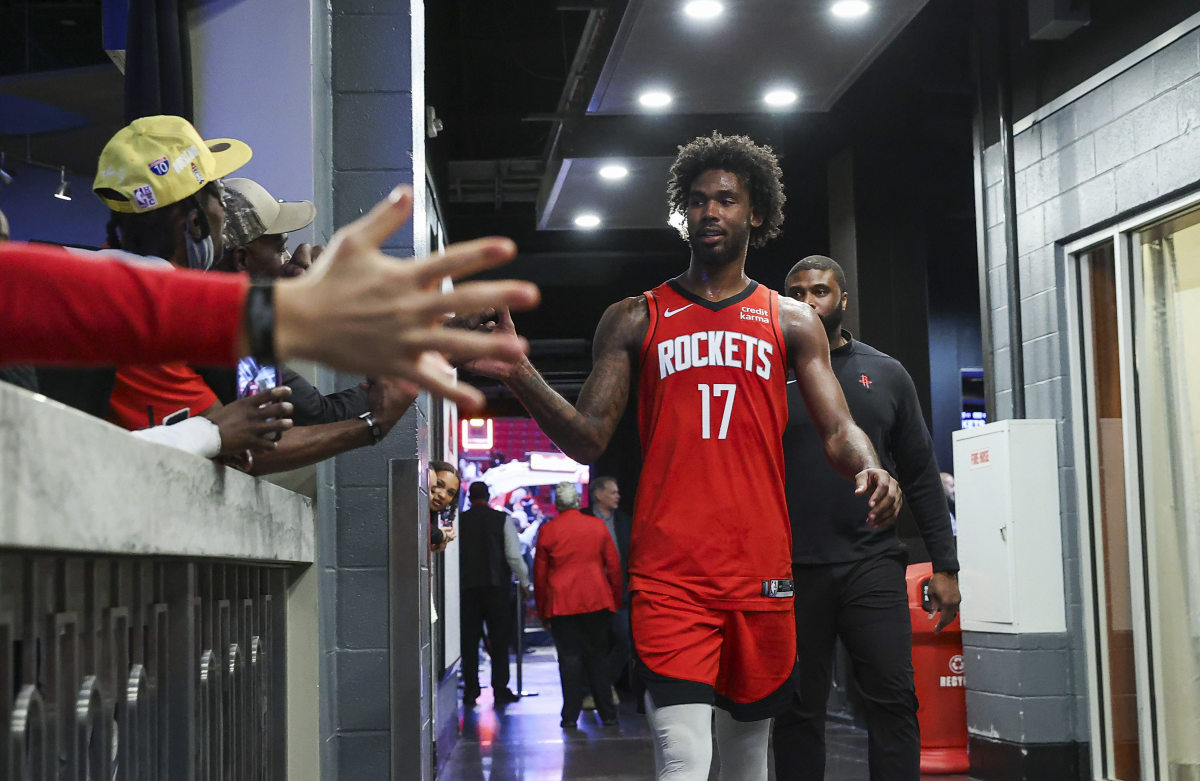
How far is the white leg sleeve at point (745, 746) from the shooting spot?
309cm

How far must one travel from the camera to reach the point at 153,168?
7.86 feet

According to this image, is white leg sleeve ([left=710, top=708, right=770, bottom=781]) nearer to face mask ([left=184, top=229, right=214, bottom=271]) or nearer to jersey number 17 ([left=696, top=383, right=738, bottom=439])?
jersey number 17 ([left=696, top=383, right=738, bottom=439])

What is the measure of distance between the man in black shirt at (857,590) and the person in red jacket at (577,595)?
5.48 meters

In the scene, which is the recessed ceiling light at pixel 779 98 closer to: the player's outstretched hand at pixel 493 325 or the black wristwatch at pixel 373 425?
the player's outstretched hand at pixel 493 325

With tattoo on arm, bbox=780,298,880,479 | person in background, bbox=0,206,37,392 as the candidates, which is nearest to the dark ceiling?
tattoo on arm, bbox=780,298,880,479

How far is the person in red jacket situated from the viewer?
9352 mm

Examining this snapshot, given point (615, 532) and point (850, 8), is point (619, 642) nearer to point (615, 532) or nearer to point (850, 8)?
point (615, 532)

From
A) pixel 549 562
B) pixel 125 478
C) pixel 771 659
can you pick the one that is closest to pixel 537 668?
pixel 549 562

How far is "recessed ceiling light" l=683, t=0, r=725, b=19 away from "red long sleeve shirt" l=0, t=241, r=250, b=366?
5.14 meters

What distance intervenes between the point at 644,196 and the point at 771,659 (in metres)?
7.13

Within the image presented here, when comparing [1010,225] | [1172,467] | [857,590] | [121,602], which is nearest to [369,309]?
[121,602]

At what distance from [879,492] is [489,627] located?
786 cm

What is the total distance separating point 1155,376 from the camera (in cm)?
553

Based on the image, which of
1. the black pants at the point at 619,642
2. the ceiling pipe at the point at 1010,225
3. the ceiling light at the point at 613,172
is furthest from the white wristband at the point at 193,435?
the black pants at the point at 619,642
